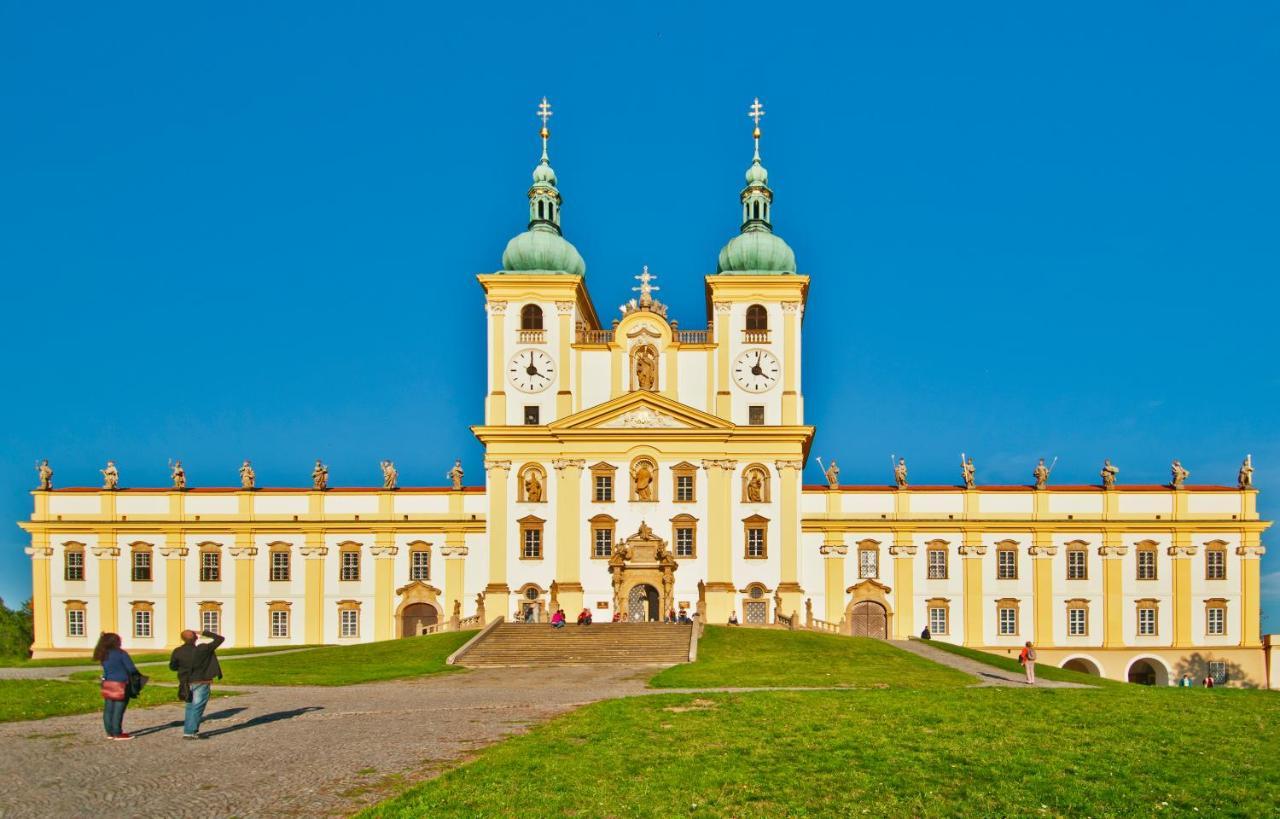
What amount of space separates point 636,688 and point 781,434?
2797cm

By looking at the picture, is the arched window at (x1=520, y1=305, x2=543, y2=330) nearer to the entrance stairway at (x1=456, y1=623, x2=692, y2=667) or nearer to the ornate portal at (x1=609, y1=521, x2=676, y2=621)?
the ornate portal at (x1=609, y1=521, x2=676, y2=621)

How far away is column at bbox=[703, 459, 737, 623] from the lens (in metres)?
54.6

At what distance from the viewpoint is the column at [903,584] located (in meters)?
58.3

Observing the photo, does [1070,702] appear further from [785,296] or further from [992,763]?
[785,296]

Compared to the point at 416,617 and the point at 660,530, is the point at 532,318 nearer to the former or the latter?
the point at 660,530

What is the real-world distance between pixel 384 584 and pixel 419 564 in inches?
79.3

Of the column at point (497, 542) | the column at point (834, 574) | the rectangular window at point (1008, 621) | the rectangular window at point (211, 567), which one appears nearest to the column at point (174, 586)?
the rectangular window at point (211, 567)

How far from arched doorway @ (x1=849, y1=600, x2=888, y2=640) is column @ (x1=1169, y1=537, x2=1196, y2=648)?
1432cm

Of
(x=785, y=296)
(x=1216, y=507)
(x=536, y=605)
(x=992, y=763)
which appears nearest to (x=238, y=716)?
(x=992, y=763)

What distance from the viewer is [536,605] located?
182 feet

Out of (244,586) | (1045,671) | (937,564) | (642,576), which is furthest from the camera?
(244,586)

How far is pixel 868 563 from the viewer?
58.8 metres

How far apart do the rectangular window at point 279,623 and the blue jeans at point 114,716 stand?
42607mm

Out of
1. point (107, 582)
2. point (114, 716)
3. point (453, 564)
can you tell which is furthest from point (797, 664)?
point (107, 582)
